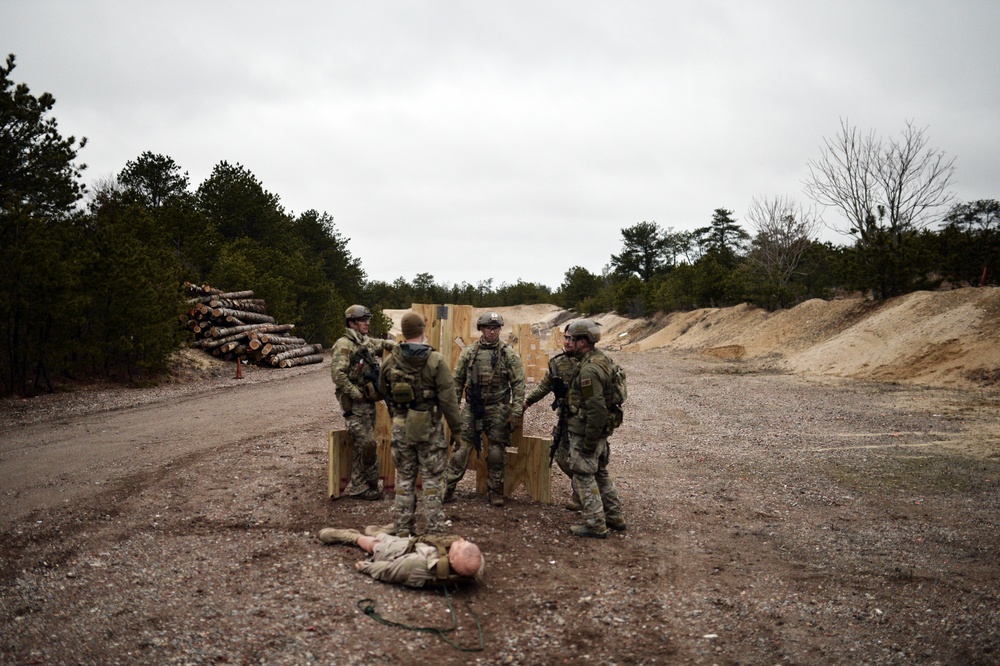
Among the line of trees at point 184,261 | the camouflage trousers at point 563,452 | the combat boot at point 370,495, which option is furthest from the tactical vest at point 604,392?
the line of trees at point 184,261

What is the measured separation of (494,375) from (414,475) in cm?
174

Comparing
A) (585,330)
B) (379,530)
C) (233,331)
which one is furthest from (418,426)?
(233,331)

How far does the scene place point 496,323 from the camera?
23.9 feet

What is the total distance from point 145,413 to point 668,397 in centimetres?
1264

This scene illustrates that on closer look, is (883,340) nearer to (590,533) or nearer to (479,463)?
(479,463)

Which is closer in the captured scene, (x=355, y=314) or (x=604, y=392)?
(x=604, y=392)

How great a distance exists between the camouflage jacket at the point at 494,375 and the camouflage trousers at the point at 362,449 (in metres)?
1.11

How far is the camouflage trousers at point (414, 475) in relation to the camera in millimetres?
5789

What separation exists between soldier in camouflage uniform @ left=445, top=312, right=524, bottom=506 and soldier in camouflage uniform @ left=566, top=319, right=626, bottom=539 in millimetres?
928

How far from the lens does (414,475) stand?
19.3ft

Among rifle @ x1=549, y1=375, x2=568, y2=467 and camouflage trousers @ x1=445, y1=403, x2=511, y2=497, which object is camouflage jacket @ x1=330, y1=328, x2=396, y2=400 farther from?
rifle @ x1=549, y1=375, x2=568, y2=467

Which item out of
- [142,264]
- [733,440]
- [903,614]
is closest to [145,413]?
[142,264]

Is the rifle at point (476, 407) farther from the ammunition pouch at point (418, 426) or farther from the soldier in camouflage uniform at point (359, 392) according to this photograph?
the ammunition pouch at point (418, 426)

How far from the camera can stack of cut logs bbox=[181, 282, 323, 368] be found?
24.2m
